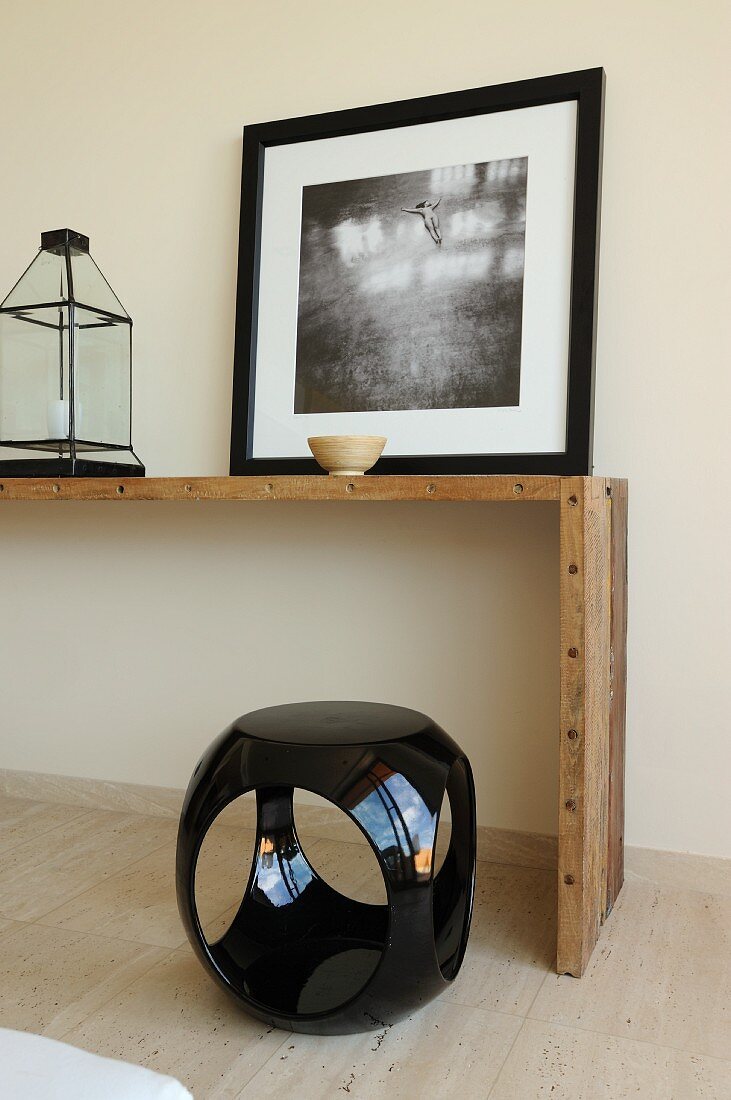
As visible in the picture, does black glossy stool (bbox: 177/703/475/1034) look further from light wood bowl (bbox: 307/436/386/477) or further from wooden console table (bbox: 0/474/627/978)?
light wood bowl (bbox: 307/436/386/477)

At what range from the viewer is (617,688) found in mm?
1790

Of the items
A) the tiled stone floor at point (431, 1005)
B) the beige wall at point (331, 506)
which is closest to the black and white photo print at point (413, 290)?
the beige wall at point (331, 506)

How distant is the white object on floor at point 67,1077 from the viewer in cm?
62

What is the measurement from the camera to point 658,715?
6.17 ft

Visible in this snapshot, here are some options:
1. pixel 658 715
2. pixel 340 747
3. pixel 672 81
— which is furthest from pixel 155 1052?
pixel 672 81

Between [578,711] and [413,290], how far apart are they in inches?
37.7

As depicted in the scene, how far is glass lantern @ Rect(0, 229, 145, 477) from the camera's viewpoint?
1965 mm

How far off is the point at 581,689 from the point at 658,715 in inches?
19.1

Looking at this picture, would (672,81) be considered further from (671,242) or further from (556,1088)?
(556,1088)

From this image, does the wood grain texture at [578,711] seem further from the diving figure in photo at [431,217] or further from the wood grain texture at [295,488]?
the diving figure in photo at [431,217]

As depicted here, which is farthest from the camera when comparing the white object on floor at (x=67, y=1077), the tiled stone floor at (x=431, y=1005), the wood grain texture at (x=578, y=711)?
the wood grain texture at (x=578, y=711)

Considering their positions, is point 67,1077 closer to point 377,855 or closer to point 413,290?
point 377,855

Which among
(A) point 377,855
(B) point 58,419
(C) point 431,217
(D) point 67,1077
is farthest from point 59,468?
(D) point 67,1077

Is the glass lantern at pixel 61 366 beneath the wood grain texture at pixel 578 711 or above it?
above
